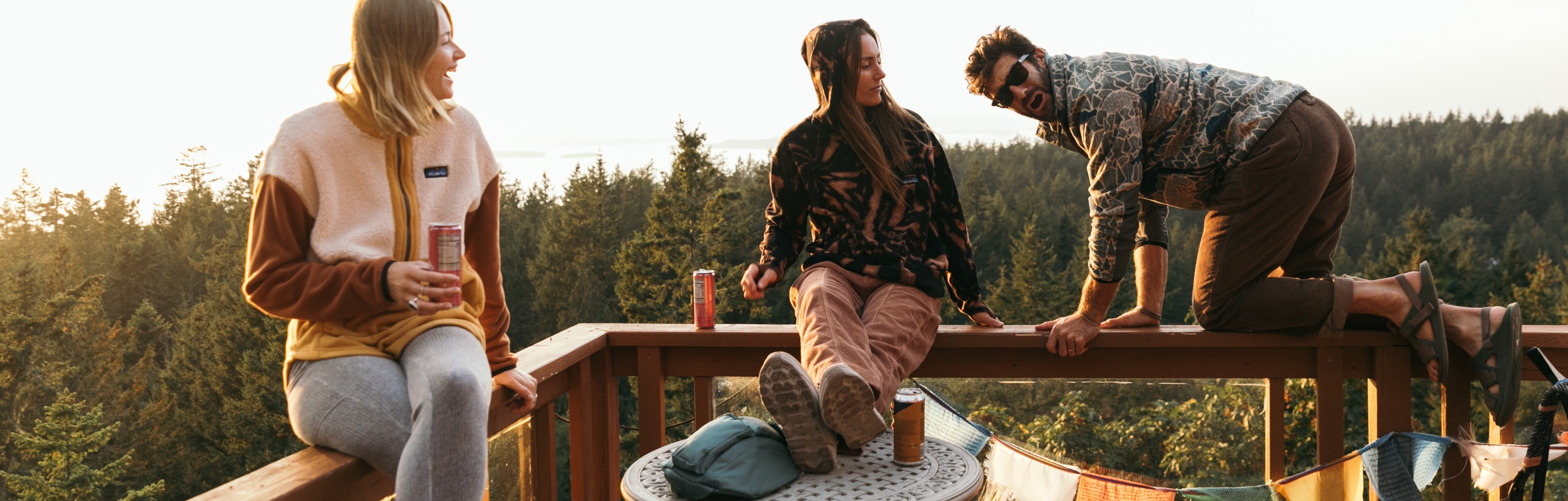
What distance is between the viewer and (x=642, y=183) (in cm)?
4488

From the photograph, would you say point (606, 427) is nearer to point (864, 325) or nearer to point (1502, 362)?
point (864, 325)

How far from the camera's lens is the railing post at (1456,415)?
234 centimetres

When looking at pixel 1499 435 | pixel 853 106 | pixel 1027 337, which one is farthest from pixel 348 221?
pixel 1499 435

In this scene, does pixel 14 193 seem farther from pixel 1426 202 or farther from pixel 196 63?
pixel 1426 202

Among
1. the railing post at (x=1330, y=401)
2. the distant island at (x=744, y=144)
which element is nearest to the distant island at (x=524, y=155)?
the distant island at (x=744, y=144)

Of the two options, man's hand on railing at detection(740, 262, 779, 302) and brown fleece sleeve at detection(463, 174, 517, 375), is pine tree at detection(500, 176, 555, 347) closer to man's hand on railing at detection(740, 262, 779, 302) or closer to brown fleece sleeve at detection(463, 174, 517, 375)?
man's hand on railing at detection(740, 262, 779, 302)

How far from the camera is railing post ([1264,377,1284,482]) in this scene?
2.54 metres

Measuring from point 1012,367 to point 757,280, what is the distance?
26.7 inches

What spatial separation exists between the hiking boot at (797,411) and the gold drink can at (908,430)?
135 millimetres

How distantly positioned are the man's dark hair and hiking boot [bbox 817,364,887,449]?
916 mm

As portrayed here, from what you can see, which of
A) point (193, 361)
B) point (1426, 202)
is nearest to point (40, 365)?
point (193, 361)

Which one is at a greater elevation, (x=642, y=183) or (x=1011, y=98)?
(x=1011, y=98)

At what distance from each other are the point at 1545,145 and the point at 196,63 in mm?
57739

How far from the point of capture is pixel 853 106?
247 centimetres
